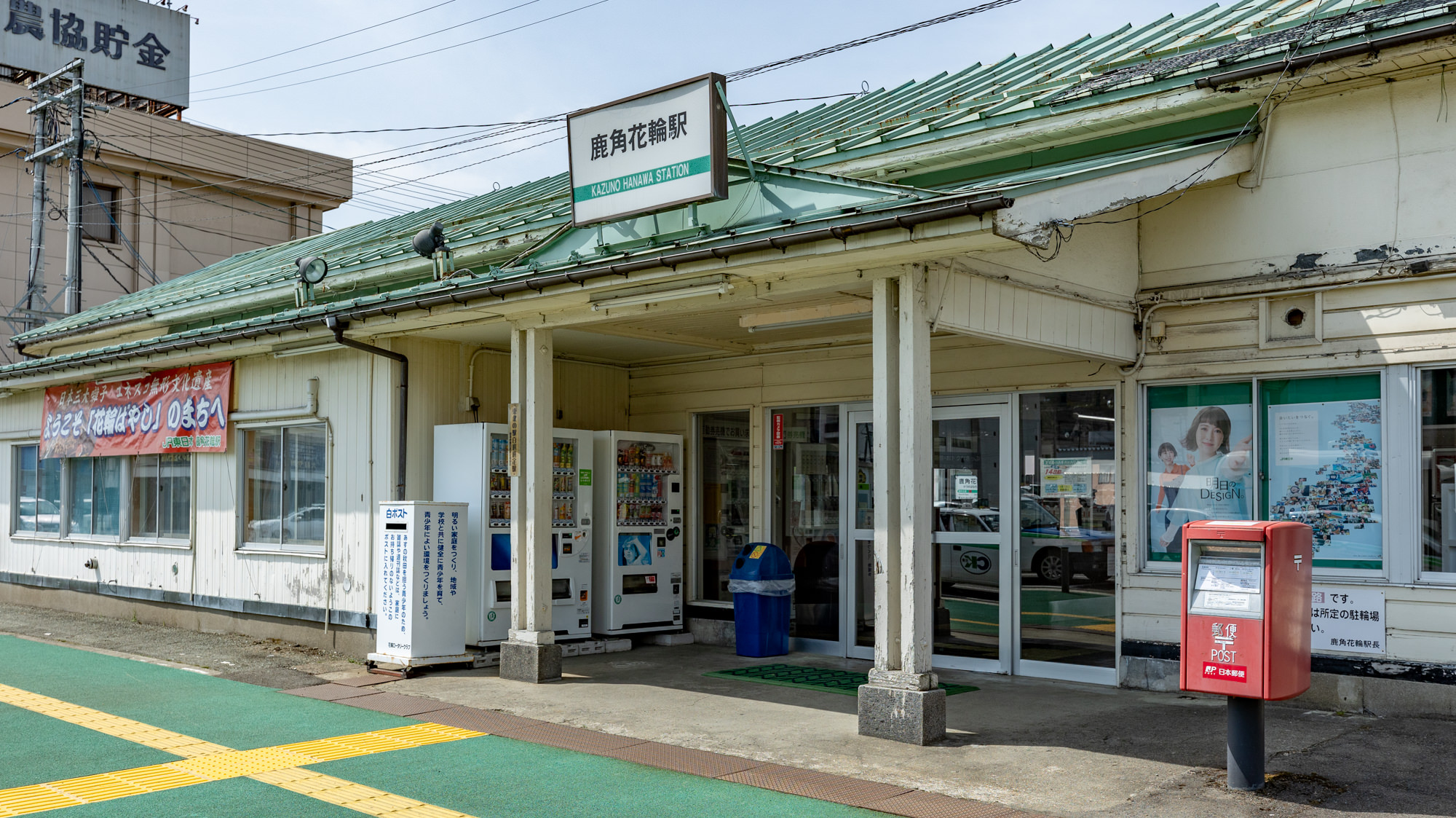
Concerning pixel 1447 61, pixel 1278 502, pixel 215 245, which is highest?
pixel 215 245

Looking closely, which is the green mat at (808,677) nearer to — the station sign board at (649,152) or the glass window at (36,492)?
the station sign board at (649,152)

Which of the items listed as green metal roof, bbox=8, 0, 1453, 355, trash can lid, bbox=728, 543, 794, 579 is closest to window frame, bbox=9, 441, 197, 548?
green metal roof, bbox=8, 0, 1453, 355

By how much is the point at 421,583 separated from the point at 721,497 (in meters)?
3.50


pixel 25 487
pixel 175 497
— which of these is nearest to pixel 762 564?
pixel 175 497

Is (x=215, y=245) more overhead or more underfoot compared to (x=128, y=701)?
more overhead

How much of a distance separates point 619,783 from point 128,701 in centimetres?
464

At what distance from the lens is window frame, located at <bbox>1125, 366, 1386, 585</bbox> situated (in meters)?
7.55

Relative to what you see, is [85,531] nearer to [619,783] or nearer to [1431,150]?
[619,783]

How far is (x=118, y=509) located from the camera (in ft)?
47.6

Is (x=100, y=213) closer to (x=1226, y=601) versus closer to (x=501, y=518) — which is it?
(x=501, y=518)

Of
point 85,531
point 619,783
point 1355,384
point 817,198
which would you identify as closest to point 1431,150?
point 1355,384

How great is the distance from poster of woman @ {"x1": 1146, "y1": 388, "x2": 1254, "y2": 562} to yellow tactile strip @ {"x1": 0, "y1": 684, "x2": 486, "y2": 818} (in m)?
5.28

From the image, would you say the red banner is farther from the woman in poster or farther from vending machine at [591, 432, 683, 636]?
the woman in poster

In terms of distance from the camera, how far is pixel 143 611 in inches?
539
